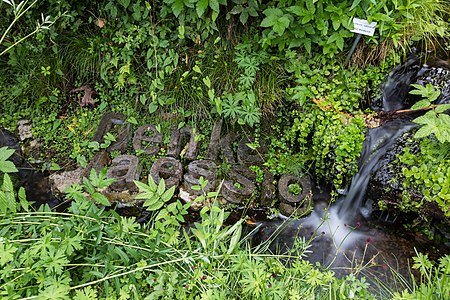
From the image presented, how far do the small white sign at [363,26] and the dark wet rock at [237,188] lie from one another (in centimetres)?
153

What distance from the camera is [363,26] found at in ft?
9.55

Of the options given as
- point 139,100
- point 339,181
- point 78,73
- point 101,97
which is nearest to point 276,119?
point 339,181

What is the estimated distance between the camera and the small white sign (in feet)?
9.53

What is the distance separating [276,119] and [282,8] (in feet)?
3.36

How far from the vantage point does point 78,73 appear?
12.4ft

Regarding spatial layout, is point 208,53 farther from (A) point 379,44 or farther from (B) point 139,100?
(A) point 379,44

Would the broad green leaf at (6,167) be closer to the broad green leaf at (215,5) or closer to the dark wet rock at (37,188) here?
the dark wet rock at (37,188)

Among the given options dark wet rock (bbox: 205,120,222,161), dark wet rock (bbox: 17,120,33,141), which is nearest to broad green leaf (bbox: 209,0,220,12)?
dark wet rock (bbox: 205,120,222,161)

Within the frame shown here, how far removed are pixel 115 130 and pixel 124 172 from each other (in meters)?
0.58

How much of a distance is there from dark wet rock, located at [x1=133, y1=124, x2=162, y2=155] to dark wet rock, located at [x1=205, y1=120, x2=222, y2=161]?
491mm

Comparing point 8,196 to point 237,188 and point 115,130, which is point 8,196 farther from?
point 115,130

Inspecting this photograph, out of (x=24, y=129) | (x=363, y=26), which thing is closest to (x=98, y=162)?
(x=24, y=129)

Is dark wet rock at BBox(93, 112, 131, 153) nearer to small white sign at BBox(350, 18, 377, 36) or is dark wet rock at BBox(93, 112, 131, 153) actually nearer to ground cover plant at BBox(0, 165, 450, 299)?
ground cover plant at BBox(0, 165, 450, 299)

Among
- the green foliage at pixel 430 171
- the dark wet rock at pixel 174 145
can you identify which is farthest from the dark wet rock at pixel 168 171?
the green foliage at pixel 430 171
